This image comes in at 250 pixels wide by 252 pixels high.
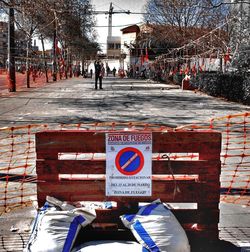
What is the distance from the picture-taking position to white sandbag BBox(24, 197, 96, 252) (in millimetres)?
3520

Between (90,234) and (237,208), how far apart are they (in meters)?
2.16

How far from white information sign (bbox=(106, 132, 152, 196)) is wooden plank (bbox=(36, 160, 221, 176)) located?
81 mm

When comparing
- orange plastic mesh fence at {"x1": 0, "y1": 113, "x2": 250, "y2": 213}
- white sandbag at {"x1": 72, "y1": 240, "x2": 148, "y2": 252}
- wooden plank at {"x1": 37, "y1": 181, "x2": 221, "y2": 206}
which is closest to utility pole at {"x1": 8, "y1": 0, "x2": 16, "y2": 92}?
orange plastic mesh fence at {"x1": 0, "y1": 113, "x2": 250, "y2": 213}

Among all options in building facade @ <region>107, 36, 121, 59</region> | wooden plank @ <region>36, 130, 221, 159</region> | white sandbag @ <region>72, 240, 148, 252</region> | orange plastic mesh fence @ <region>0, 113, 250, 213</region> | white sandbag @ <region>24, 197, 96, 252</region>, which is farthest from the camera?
building facade @ <region>107, 36, 121, 59</region>

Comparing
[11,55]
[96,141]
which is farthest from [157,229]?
[11,55]

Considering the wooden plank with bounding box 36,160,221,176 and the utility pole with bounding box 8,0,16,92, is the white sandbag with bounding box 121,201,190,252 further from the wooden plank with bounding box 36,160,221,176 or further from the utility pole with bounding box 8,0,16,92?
the utility pole with bounding box 8,0,16,92

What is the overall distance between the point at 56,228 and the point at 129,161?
37.8 inches

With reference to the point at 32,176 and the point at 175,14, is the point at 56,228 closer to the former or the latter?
the point at 32,176

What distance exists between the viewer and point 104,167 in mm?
4082

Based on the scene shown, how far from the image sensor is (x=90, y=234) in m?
4.01

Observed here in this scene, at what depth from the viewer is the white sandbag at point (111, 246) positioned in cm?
363

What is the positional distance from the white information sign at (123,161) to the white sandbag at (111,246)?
49cm

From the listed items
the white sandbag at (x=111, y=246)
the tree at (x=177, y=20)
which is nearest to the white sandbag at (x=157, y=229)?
the white sandbag at (x=111, y=246)

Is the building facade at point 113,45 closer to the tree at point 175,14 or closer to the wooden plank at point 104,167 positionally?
the tree at point 175,14
